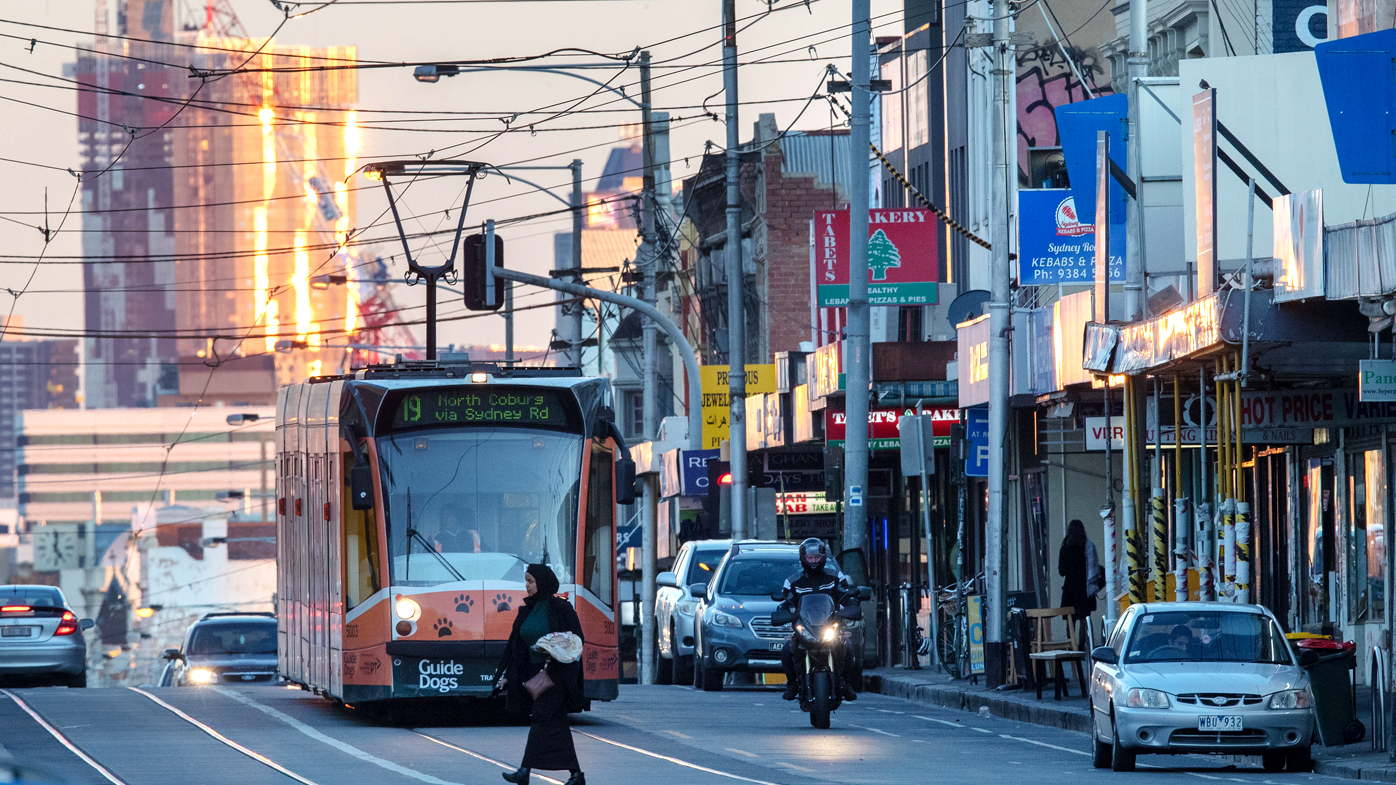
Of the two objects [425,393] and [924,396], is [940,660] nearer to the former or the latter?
[924,396]

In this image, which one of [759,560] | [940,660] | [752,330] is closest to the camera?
[759,560]

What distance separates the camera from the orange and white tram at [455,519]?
783 inches

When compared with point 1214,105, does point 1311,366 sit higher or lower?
lower

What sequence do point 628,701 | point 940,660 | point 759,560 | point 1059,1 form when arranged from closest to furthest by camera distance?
1. point 628,701
2. point 759,560
3. point 940,660
4. point 1059,1

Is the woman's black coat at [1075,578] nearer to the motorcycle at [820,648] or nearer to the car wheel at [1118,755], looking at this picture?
the motorcycle at [820,648]

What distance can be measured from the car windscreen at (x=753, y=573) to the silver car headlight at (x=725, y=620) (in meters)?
0.38

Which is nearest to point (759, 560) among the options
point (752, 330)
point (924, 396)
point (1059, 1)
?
point (924, 396)

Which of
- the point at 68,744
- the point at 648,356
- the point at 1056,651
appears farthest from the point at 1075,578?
the point at 648,356

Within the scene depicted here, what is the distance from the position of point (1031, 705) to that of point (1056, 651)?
2.89ft

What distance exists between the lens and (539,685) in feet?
46.2

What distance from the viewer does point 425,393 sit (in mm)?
20422

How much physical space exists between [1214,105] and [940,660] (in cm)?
1289

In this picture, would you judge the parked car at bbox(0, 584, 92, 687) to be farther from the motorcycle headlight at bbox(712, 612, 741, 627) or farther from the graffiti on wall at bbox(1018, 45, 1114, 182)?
the graffiti on wall at bbox(1018, 45, 1114, 182)

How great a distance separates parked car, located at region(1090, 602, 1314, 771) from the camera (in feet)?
54.6
